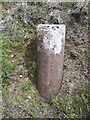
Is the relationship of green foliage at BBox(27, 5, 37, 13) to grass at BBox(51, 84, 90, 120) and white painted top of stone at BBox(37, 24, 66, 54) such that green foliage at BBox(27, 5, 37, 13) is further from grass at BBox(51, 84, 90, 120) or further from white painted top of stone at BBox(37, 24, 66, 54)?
grass at BBox(51, 84, 90, 120)

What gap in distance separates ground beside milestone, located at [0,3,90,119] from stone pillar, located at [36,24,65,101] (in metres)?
0.13

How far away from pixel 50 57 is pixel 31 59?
44cm

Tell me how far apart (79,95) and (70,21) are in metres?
1.04

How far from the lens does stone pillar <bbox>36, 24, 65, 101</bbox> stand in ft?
11.6

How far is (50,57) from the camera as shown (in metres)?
3.56

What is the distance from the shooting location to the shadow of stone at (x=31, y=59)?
150 inches

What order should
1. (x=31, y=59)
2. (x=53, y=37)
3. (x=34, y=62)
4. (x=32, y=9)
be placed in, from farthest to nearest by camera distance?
(x=32, y=9) < (x=31, y=59) < (x=34, y=62) < (x=53, y=37)

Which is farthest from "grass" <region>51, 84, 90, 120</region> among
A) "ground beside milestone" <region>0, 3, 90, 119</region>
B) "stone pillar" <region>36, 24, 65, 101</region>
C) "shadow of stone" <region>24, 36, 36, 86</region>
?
"shadow of stone" <region>24, 36, 36, 86</region>

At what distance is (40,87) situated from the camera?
3.69 meters

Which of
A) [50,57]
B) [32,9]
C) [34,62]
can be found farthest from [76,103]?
[32,9]

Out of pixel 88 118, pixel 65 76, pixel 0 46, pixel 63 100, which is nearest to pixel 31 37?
pixel 0 46

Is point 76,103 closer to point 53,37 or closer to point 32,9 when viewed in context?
point 53,37

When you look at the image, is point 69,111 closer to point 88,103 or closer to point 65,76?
point 88,103

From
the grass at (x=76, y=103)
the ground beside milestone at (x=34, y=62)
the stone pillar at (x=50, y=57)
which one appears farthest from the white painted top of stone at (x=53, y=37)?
the grass at (x=76, y=103)
